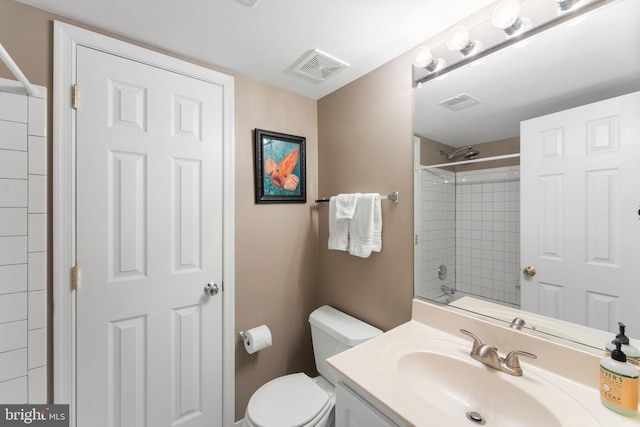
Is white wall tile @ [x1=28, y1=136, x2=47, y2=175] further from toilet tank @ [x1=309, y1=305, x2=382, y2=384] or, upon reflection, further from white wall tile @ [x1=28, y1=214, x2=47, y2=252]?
toilet tank @ [x1=309, y1=305, x2=382, y2=384]

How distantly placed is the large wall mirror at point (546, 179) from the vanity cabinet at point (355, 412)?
1.98 feet

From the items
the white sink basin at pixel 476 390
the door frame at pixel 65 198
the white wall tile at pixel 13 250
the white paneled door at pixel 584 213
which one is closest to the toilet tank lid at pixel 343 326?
the white sink basin at pixel 476 390

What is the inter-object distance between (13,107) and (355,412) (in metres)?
1.69

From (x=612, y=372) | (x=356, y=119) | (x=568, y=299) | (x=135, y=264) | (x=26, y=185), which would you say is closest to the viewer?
(x=612, y=372)

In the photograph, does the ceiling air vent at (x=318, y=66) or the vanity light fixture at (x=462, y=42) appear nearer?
the vanity light fixture at (x=462, y=42)

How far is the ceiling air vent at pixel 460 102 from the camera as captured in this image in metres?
1.12

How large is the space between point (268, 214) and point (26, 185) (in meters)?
1.05

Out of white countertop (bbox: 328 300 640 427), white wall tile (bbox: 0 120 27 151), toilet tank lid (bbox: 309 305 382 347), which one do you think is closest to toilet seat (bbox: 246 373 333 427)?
toilet tank lid (bbox: 309 305 382 347)

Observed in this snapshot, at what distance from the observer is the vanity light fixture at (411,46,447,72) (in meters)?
1.16

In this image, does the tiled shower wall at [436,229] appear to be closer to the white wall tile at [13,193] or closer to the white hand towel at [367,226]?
the white hand towel at [367,226]

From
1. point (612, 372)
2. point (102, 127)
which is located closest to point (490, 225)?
point (612, 372)

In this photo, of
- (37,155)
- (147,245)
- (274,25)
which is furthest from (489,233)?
(37,155)

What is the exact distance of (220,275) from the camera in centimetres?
146

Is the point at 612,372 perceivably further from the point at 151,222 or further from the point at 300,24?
the point at 151,222
